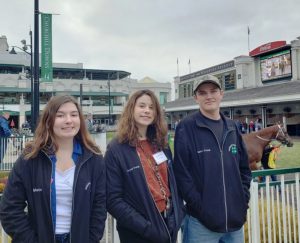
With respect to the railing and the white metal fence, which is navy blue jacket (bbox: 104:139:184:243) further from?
the railing

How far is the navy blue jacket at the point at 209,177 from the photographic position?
9.13 feet

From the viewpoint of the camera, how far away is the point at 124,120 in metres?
2.86

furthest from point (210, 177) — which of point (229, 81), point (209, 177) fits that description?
point (229, 81)

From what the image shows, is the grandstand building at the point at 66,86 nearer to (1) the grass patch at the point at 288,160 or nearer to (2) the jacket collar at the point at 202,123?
(1) the grass patch at the point at 288,160

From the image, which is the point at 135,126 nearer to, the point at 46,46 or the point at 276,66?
the point at 46,46

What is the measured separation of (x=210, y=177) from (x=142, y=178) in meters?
0.61

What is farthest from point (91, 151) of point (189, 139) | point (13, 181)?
point (189, 139)

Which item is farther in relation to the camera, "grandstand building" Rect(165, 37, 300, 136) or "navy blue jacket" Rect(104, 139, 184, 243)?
"grandstand building" Rect(165, 37, 300, 136)

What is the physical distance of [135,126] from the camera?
282 centimetres

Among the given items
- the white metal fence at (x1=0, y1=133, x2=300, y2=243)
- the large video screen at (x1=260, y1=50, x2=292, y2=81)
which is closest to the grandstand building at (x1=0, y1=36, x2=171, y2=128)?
the large video screen at (x1=260, y1=50, x2=292, y2=81)

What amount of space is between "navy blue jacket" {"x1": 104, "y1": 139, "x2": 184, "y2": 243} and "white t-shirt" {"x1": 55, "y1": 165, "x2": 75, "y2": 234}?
313 millimetres

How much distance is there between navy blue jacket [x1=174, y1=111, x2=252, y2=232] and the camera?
9.13ft

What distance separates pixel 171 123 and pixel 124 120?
49.4 meters

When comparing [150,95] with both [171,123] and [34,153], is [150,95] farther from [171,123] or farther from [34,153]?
[171,123]
